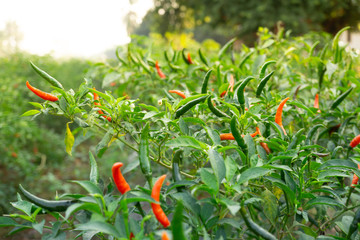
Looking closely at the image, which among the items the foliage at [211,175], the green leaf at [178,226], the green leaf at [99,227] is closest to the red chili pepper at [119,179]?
the foliage at [211,175]

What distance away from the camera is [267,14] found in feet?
26.6

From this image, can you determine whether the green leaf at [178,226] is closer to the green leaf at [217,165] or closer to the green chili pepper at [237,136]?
the green leaf at [217,165]

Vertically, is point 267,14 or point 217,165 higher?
point 267,14

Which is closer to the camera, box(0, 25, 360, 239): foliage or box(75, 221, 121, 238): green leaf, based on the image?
box(75, 221, 121, 238): green leaf

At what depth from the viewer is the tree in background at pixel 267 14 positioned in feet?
26.6

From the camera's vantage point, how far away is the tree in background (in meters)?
8.10

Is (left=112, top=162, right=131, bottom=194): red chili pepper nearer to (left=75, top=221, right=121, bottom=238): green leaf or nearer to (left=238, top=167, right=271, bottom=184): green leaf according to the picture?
(left=75, top=221, right=121, bottom=238): green leaf

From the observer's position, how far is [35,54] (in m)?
3.46

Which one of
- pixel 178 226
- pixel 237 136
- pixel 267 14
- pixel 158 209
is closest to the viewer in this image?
pixel 178 226

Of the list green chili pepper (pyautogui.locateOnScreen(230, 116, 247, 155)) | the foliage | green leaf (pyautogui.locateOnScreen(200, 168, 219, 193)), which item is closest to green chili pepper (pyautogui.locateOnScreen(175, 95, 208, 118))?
the foliage

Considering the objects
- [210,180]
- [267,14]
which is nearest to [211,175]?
[210,180]

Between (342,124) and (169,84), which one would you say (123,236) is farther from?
(169,84)

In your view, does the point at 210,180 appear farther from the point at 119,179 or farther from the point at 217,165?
the point at 119,179

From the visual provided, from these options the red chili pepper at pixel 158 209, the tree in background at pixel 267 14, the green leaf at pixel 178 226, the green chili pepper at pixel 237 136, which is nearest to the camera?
the green leaf at pixel 178 226
